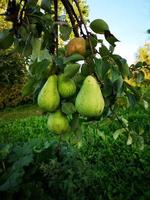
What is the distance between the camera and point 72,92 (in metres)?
1.27

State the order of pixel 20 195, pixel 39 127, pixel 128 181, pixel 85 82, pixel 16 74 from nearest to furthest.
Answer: pixel 85 82
pixel 20 195
pixel 128 181
pixel 39 127
pixel 16 74

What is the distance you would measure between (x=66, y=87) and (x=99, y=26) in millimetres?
249

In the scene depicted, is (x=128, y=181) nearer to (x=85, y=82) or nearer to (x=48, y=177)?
(x=48, y=177)

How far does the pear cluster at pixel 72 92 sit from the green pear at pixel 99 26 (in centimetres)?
11

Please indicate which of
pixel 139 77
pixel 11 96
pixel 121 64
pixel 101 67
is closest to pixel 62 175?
pixel 139 77

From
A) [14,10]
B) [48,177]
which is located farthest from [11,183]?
[14,10]

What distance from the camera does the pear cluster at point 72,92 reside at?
1.21 meters

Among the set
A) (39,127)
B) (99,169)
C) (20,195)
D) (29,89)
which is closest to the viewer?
(29,89)

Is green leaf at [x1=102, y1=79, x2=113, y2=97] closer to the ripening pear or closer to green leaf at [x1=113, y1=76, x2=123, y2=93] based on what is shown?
green leaf at [x1=113, y1=76, x2=123, y2=93]

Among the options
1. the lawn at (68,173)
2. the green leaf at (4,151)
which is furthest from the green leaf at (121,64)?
the green leaf at (4,151)

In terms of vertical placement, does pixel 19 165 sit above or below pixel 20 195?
above

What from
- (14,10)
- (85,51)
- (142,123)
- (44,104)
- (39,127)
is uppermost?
(14,10)

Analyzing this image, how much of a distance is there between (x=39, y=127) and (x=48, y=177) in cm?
525

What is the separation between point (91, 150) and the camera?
663cm
